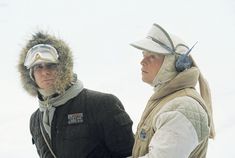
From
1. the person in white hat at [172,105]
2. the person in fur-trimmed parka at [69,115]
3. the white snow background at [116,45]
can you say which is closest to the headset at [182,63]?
the person in white hat at [172,105]

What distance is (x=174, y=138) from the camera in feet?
5.96

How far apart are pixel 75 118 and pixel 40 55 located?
405mm

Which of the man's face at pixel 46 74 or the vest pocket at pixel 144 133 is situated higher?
the man's face at pixel 46 74

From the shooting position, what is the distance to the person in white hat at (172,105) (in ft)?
6.01

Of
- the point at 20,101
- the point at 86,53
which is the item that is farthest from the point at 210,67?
the point at 20,101

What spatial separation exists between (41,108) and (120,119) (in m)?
0.47

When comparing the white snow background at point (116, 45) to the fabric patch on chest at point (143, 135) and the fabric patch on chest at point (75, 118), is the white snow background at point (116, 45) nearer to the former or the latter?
the fabric patch on chest at point (75, 118)

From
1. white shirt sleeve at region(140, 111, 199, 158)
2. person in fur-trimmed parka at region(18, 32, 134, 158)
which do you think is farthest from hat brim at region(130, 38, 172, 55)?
person in fur-trimmed parka at region(18, 32, 134, 158)

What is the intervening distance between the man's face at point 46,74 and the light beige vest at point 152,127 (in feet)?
2.48

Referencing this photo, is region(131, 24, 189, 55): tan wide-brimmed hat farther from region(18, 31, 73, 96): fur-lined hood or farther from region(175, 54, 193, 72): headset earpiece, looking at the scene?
region(18, 31, 73, 96): fur-lined hood

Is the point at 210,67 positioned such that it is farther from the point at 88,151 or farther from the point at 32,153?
the point at 88,151

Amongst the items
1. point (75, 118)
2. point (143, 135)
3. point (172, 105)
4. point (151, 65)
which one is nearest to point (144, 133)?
point (143, 135)

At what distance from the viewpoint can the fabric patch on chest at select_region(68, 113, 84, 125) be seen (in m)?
2.61

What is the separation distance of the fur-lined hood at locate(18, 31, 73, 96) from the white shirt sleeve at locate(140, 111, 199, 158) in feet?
3.12
